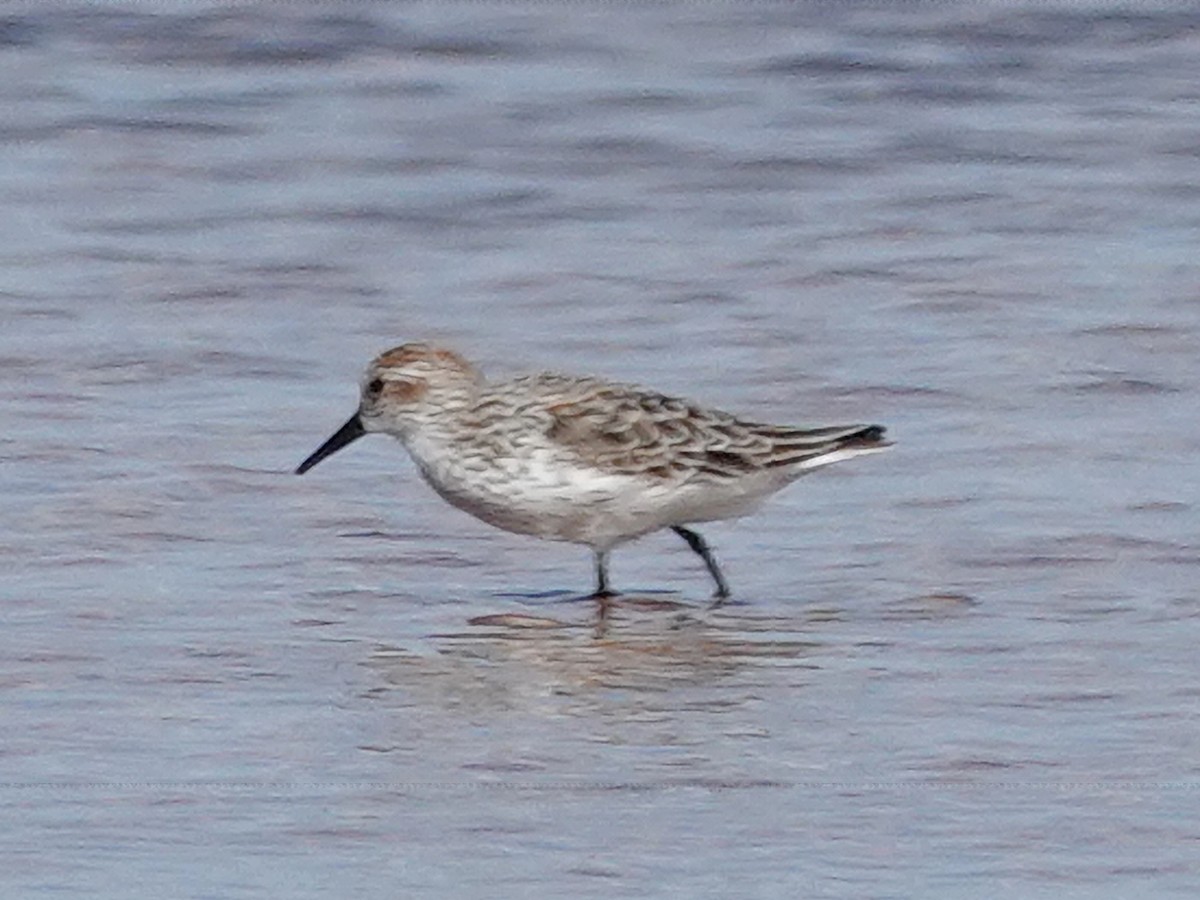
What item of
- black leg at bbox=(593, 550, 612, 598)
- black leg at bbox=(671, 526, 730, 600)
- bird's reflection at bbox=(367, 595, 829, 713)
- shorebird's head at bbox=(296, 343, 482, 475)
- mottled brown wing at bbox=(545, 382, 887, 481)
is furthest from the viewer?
shorebird's head at bbox=(296, 343, 482, 475)

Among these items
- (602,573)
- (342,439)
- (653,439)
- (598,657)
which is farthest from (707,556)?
(342,439)

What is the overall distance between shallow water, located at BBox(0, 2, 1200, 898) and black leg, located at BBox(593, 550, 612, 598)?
78mm

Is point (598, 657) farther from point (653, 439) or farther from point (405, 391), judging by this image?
point (405, 391)

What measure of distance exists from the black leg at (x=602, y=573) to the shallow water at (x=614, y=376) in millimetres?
78

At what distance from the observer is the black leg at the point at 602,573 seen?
8.66m

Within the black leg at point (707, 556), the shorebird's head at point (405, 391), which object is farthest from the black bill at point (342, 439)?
the black leg at point (707, 556)

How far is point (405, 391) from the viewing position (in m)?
9.09

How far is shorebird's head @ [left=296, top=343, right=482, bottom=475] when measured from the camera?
902 cm

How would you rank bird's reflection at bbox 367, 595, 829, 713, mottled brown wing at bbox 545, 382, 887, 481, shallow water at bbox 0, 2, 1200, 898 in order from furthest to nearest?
mottled brown wing at bbox 545, 382, 887, 481 → bird's reflection at bbox 367, 595, 829, 713 → shallow water at bbox 0, 2, 1200, 898

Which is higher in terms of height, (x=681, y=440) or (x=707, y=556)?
(x=681, y=440)

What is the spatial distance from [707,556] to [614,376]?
7.60 ft

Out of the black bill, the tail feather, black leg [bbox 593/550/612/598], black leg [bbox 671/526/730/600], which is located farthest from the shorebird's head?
the tail feather

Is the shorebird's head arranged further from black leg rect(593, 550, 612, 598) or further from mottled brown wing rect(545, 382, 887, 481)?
black leg rect(593, 550, 612, 598)

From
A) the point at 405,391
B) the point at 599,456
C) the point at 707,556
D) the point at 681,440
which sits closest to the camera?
the point at 707,556
